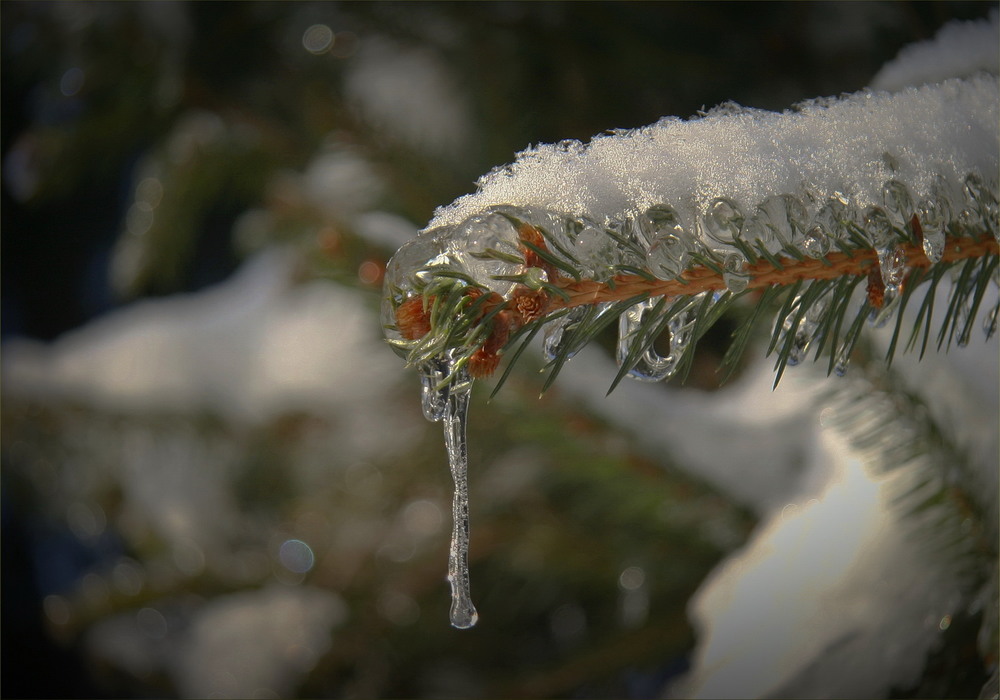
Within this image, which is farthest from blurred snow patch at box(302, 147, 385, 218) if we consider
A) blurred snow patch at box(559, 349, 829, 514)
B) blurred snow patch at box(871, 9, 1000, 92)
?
blurred snow patch at box(871, 9, 1000, 92)

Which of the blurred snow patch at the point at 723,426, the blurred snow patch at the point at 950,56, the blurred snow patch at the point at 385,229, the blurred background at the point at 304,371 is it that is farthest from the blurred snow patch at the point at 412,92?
the blurred snow patch at the point at 950,56

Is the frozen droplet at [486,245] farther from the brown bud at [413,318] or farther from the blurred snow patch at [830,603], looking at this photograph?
the blurred snow patch at [830,603]

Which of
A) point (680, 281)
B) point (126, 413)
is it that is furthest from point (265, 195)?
point (680, 281)

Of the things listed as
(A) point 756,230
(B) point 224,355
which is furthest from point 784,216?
(B) point 224,355

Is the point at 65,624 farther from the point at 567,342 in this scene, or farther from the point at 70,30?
the point at 567,342

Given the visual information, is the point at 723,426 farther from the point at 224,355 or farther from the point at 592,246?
the point at 224,355

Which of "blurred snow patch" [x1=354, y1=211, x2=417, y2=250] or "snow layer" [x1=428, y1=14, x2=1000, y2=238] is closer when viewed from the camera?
"snow layer" [x1=428, y1=14, x2=1000, y2=238]

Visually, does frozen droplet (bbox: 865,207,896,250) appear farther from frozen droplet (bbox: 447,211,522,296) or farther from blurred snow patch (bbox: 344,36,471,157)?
blurred snow patch (bbox: 344,36,471,157)
